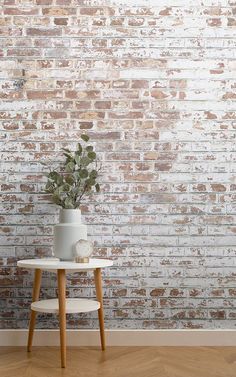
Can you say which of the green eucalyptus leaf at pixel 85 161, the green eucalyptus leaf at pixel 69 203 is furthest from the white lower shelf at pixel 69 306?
the green eucalyptus leaf at pixel 85 161

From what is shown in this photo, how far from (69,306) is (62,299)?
15cm

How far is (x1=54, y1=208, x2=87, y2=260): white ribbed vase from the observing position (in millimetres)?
3566

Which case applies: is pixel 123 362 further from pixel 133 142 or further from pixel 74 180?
pixel 133 142

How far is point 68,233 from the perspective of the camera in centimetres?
359

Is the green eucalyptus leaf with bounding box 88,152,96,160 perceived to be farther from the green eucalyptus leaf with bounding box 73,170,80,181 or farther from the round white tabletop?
the round white tabletop

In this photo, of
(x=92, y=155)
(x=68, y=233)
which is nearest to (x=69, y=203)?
(x=68, y=233)

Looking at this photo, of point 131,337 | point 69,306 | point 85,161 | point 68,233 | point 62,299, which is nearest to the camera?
point 62,299

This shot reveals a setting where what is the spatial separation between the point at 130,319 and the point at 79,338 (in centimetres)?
32

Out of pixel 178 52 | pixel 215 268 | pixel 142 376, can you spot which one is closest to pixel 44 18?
pixel 178 52

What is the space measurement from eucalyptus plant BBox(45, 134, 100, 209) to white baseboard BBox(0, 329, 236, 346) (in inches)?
30.2

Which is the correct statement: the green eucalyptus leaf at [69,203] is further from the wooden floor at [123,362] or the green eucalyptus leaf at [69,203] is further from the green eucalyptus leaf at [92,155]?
the wooden floor at [123,362]

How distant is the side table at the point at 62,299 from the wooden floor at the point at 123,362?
10cm

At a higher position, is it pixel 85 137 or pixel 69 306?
pixel 85 137

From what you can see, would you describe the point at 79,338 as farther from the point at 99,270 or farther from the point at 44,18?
the point at 44,18
